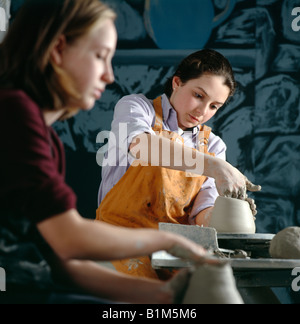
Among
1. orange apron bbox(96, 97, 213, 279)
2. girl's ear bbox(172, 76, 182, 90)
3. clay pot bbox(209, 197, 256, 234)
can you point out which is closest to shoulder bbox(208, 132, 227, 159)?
orange apron bbox(96, 97, 213, 279)

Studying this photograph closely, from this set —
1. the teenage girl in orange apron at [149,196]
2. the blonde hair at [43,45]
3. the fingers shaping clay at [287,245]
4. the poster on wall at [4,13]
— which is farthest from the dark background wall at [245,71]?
the blonde hair at [43,45]

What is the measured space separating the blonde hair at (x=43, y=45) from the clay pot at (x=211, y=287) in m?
0.36

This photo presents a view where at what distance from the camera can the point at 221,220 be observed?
1.72 m

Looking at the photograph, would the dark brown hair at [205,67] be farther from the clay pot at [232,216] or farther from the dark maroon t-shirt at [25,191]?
the dark maroon t-shirt at [25,191]

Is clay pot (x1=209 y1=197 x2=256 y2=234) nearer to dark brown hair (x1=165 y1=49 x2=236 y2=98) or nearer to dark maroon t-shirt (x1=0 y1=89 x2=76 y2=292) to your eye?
dark brown hair (x1=165 y1=49 x2=236 y2=98)

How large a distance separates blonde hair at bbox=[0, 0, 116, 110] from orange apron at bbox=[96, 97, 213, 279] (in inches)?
44.8

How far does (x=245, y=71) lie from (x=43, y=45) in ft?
7.96

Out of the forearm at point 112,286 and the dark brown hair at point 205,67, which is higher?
the dark brown hair at point 205,67

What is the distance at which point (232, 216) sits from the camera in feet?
5.58

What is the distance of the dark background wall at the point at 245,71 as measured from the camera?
2932 millimetres

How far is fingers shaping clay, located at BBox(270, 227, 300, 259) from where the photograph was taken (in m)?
1.36

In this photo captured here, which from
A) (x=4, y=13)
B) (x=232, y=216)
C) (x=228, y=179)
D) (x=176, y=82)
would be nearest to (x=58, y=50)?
(x=228, y=179)

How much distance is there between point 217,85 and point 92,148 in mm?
1241

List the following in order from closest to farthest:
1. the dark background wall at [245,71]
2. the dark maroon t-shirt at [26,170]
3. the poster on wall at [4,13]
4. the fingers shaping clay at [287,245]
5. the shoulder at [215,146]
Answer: the dark maroon t-shirt at [26,170] → the fingers shaping clay at [287,245] → the shoulder at [215,146] → the poster on wall at [4,13] → the dark background wall at [245,71]
